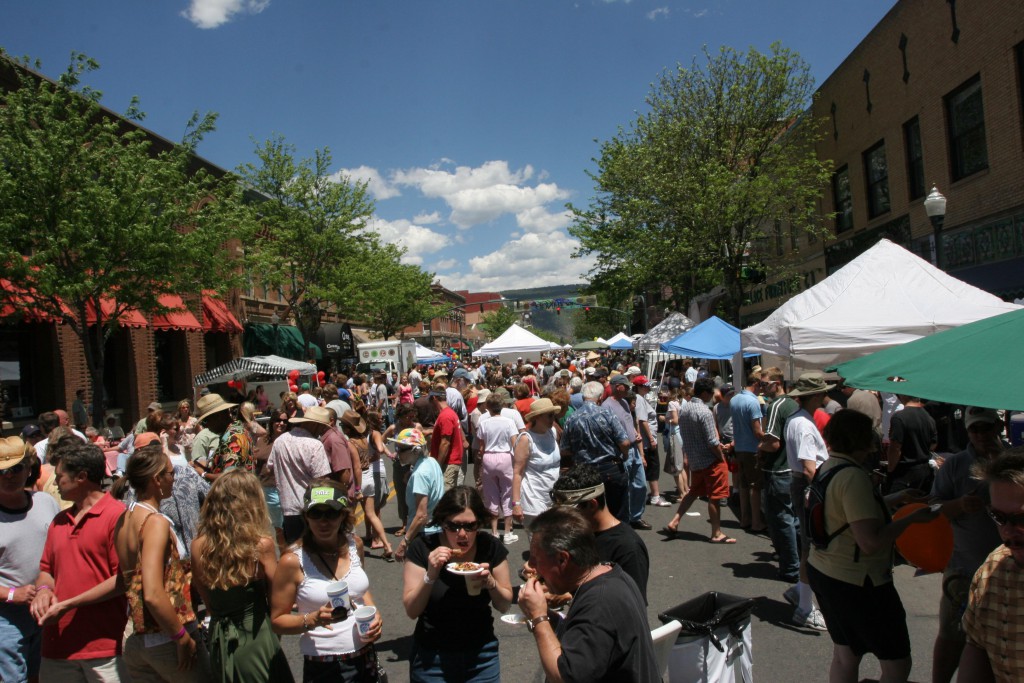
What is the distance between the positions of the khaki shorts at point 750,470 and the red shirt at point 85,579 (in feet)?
21.6

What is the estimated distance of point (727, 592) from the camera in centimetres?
651

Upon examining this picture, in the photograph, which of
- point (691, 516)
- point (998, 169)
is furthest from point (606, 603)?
point (998, 169)

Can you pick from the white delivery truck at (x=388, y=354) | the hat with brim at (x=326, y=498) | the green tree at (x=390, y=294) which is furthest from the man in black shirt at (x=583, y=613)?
the green tree at (x=390, y=294)

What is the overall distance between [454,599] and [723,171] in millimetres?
19687

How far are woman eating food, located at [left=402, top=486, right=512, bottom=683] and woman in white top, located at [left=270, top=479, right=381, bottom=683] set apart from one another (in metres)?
0.23

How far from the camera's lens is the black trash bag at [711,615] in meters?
3.67

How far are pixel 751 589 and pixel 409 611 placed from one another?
4.26m

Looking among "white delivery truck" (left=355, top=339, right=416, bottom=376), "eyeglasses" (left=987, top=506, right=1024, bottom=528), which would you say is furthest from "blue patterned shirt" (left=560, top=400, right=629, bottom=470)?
"white delivery truck" (left=355, top=339, right=416, bottom=376)

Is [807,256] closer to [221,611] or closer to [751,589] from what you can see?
[751,589]

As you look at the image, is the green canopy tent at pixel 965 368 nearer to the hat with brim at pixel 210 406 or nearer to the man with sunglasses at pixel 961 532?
the man with sunglasses at pixel 961 532

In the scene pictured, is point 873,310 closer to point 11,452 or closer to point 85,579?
point 85,579

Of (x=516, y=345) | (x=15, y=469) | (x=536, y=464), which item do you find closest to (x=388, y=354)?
(x=516, y=345)

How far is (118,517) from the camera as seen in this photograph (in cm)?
368

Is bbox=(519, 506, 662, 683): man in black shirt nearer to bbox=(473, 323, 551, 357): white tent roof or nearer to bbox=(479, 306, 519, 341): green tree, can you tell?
bbox=(473, 323, 551, 357): white tent roof
